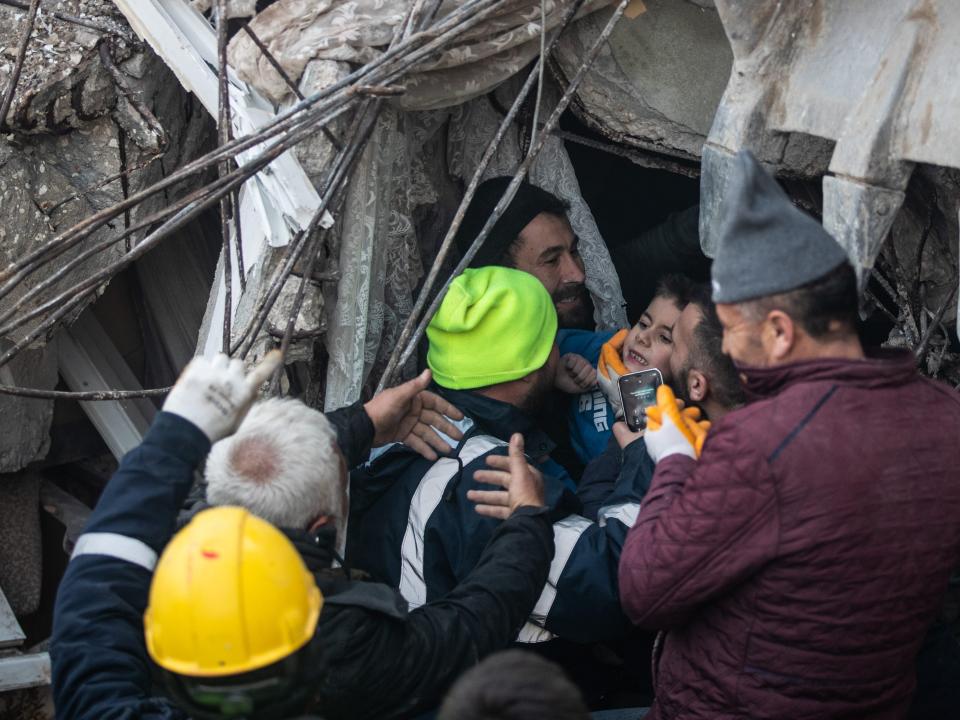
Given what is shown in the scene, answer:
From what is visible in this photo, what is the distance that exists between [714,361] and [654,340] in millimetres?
400

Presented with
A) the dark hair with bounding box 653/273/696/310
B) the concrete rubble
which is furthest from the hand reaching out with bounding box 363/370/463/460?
the dark hair with bounding box 653/273/696/310

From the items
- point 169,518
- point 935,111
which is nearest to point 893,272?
point 935,111

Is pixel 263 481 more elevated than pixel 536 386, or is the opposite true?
pixel 263 481

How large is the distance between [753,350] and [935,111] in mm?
975

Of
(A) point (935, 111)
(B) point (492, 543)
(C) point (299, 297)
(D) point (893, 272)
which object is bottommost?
(D) point (893, 272)

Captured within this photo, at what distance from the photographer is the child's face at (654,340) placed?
3357 millimetres

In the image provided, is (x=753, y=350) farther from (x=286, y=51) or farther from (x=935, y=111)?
(x=286, y=51)

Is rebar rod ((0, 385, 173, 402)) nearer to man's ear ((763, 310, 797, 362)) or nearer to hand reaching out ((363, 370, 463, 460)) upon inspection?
hand reaching out ((363, 370, 463, 460))

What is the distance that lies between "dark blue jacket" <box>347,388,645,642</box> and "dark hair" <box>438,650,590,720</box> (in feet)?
3.37

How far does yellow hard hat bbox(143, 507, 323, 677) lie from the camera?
1.68 m

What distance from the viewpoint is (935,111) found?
2.62m

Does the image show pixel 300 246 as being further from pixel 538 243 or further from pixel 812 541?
pixel 812 541

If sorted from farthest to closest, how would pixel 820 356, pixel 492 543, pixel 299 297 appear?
pixel 299 297 < pixel 492 543 < pixel 820 356

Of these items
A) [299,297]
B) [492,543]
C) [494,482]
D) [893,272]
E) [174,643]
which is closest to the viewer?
[174,643]
